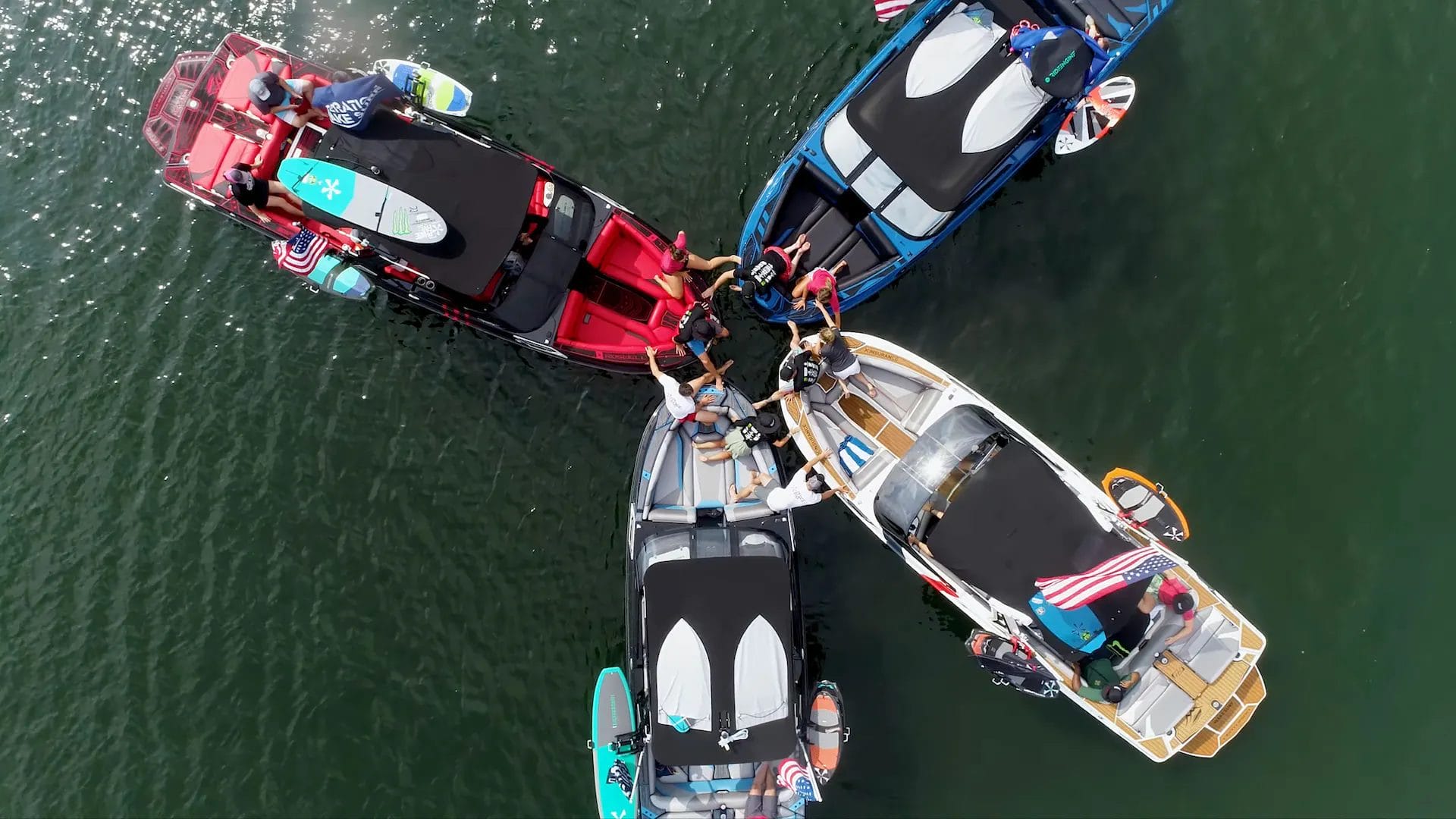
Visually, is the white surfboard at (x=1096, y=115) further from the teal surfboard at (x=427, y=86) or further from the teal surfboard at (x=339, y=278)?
the teal surfboard at (x=339, y=278)

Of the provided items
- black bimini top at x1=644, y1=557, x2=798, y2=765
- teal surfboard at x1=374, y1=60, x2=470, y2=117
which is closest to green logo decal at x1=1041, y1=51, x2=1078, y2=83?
black bimini top at x1=644, y1=557, x2=798, y2=765

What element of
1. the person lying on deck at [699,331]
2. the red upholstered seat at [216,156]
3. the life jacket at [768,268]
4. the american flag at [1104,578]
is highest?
the red upholstered seat at [216,156]

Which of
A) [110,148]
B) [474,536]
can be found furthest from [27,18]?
[474,536]

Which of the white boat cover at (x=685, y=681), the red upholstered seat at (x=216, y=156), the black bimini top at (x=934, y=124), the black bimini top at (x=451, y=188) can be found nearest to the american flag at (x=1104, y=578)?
the white boat cover at (x=685, y=681)

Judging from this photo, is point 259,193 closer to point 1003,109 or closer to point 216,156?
point 216,156

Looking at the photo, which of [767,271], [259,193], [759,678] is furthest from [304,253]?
[759,678]

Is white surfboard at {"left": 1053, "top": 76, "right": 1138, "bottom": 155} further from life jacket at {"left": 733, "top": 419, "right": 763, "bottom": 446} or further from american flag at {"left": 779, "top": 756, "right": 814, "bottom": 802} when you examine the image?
american flag at {"left": 779, "top": 756, "right": 814, "bottom": 802}
